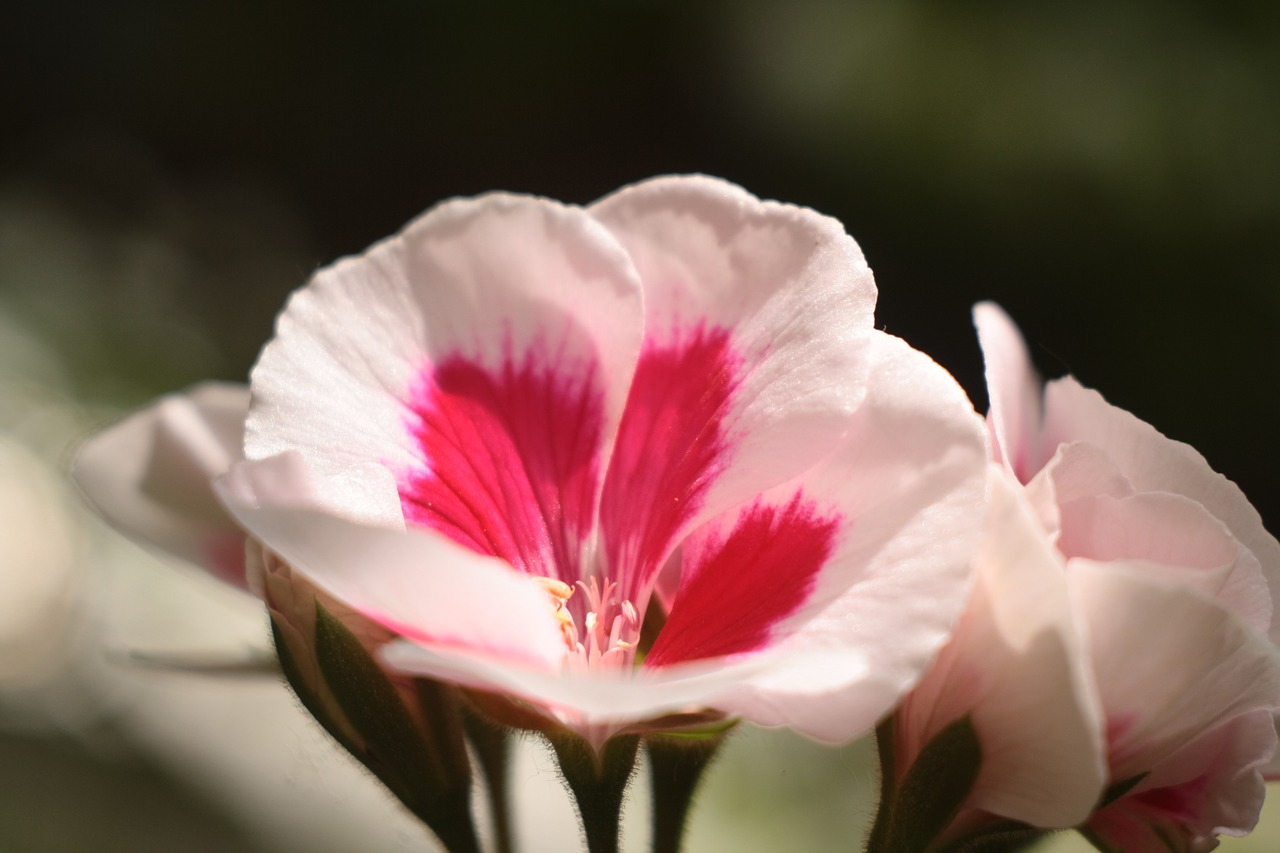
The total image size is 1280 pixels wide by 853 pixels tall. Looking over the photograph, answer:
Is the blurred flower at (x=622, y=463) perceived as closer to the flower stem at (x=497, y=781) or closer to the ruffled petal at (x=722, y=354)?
the ruffled petal at (x=722, y=354)

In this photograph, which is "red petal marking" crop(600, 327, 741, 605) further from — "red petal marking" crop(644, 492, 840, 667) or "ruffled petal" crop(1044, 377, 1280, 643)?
"ruffled petal" crop(1044, 377, 1280, 643)

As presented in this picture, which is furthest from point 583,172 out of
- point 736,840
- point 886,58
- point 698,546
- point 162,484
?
point 698,546

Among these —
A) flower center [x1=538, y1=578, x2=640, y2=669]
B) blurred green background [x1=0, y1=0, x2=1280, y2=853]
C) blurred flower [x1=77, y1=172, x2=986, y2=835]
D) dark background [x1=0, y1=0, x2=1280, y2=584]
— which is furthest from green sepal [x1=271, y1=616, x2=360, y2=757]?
dark background [x1=0, y1=0, x2=1280, y2=584]

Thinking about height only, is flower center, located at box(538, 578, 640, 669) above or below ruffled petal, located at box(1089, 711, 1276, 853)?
above

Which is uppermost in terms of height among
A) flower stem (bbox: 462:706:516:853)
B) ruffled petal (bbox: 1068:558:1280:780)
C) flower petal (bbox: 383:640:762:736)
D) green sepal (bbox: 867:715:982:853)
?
flower petal (bbox: 383:640:762:736)

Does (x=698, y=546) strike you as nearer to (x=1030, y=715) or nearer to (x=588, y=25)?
(x=1030, y=715)

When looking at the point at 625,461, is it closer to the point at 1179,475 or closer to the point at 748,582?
the point at 748,582

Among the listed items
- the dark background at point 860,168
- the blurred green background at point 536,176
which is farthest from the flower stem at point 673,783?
the dark background at point 860,168

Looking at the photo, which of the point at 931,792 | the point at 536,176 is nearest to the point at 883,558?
the point at 931,792
